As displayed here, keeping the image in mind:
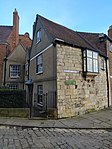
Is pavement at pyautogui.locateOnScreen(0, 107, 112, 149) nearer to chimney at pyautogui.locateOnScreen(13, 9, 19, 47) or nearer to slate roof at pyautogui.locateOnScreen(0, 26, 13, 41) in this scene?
slate roof at pyautogui.locateOnScreen(0, 26, 13, 41)

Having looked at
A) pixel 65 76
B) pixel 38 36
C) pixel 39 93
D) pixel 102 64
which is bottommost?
pixel 39 93

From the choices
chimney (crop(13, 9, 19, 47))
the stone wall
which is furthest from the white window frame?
the stone wall

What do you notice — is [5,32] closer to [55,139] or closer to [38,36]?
[38,36]

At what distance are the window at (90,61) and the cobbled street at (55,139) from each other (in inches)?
242

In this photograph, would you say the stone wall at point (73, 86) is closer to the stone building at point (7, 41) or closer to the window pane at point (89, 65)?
the window pane at point (89, 65)

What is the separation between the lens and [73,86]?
1255 centimetres

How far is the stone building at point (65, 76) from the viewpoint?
467 inches

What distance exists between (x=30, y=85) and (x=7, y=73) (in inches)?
231

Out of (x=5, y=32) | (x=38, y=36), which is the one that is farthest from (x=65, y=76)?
(x=5, y=32)

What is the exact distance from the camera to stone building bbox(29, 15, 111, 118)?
11.9 metres

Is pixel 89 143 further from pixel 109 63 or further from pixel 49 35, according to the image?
pixel 109 63

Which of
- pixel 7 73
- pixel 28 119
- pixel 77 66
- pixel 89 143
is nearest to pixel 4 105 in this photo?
pixel 28 119

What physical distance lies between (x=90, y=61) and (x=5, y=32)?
17.3 m

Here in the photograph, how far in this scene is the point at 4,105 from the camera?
12.9m
